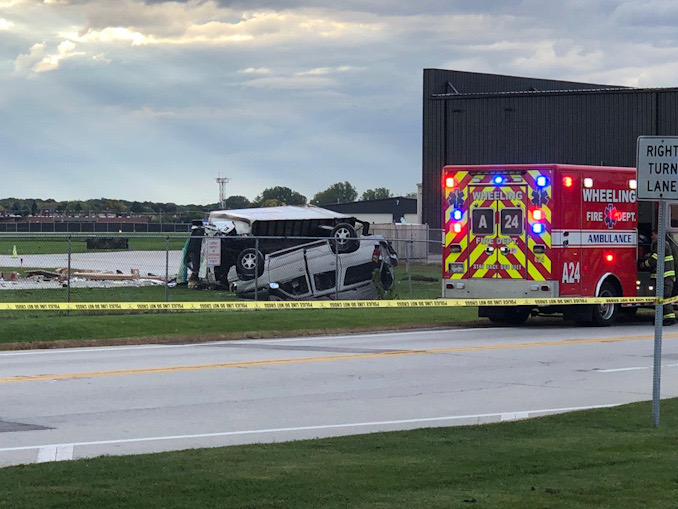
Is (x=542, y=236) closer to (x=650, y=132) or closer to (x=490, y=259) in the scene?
(x=490, y=259)

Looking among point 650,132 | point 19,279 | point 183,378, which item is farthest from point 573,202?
point 650,132

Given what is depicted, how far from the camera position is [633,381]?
13922 mm

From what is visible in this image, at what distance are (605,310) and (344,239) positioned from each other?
22.5ft

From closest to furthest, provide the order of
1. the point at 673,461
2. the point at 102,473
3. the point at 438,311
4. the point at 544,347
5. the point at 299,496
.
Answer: the point at 299,496, the point at 102,473, the point at 673,461, the point at 544,347, the point at 438,311

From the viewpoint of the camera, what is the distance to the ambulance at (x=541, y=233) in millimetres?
20828

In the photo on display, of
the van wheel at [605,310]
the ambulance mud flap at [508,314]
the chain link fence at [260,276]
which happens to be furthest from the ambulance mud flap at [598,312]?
the chain link fence at [260,276]

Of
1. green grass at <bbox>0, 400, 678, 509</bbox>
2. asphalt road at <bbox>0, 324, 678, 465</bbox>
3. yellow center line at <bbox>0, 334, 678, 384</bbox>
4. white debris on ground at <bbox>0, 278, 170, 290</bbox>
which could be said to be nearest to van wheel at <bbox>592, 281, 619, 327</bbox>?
yellow center line at <bbox>0, 334, 678, 384</bbox>

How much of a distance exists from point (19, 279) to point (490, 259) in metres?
18.2

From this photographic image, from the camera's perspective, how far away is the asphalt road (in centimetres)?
995

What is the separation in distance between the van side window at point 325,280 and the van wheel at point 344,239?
602 millimetres

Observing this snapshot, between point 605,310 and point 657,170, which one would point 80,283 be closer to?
point 605,310

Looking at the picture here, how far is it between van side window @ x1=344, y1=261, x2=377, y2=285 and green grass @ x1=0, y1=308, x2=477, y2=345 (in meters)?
3.63

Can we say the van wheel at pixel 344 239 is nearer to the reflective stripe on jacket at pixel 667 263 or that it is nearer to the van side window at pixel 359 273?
the van side window at pixel 359 273

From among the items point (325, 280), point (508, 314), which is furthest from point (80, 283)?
point (508, 314)
